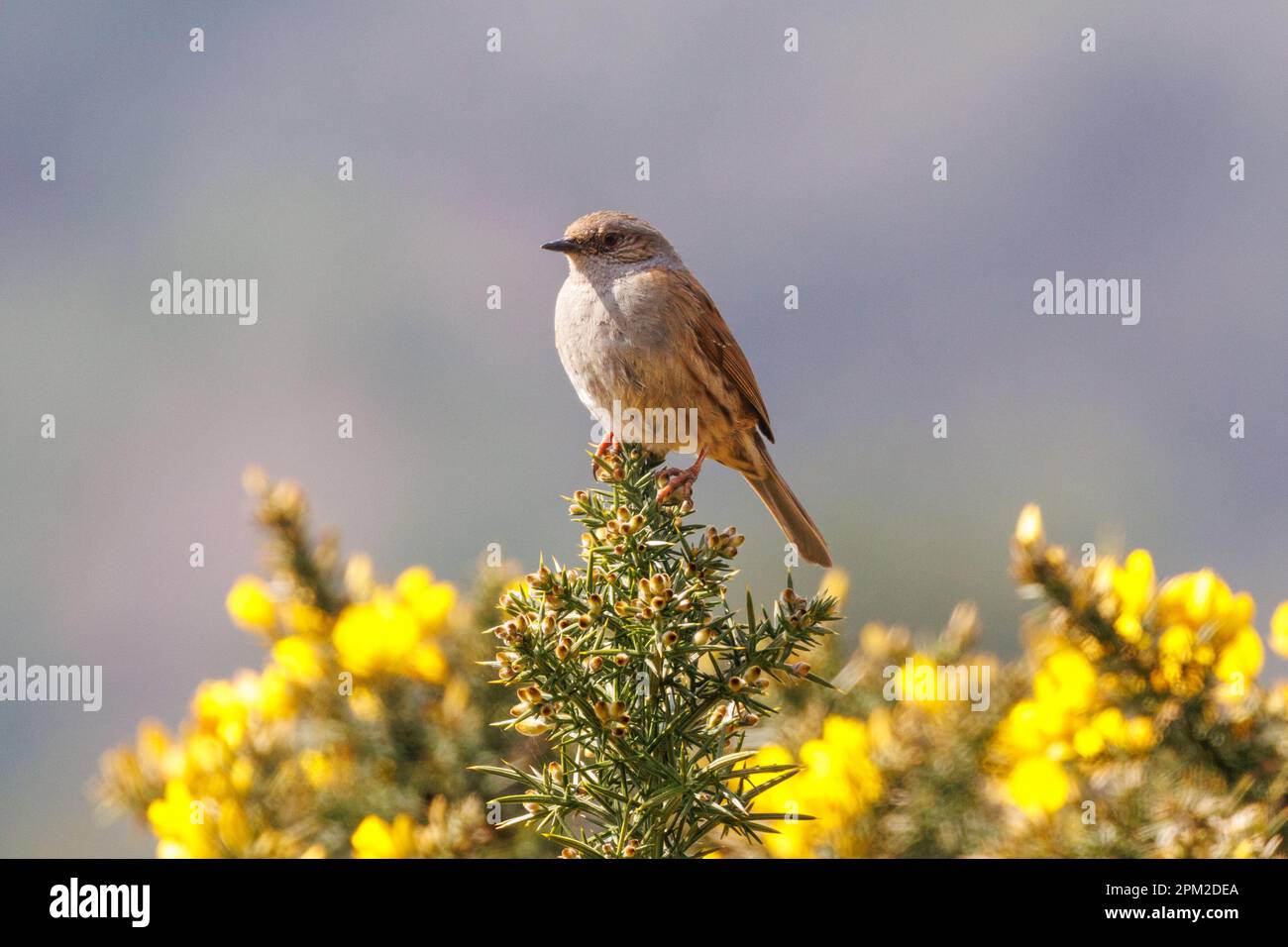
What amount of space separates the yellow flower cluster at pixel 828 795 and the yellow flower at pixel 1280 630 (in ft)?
3.51

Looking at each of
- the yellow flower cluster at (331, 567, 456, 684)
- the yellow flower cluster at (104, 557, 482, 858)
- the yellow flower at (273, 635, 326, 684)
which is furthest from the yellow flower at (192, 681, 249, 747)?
the yellow flower cluster at (331, 567, 456, 684)

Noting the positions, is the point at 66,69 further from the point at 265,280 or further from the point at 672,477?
the point at 672,477

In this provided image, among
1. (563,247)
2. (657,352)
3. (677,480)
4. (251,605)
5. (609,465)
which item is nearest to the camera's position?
(609,465)

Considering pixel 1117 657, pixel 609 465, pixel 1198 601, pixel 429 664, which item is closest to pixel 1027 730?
pixel 1117 657

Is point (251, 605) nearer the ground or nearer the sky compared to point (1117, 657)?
nearer the sky

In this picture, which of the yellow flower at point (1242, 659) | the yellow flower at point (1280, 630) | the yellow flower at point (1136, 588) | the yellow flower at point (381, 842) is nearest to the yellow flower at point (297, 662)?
the yellow flower at point (381, 842)

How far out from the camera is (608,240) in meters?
5.04

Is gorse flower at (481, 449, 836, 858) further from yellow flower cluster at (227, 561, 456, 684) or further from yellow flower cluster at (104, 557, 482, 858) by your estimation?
yellow flower cluster at (227, 561, 456, 684)

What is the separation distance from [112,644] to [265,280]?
130 ft

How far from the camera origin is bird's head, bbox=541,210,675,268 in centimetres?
501

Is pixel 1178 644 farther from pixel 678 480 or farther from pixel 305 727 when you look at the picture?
pixel 305 727

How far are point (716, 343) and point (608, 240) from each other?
1.92 ft

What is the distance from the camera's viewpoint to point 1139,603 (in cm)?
332

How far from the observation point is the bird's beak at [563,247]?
16.0 ft
